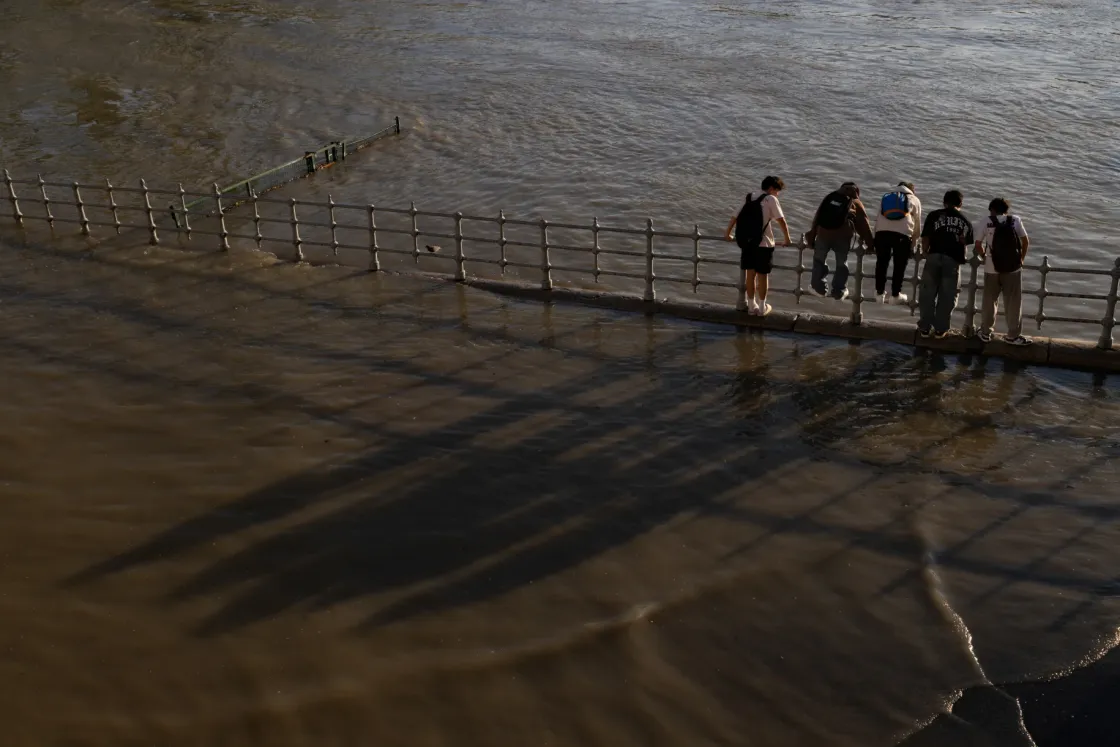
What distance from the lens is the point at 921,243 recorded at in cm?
1209

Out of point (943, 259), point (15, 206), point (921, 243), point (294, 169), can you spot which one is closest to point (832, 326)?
point (921, 243)

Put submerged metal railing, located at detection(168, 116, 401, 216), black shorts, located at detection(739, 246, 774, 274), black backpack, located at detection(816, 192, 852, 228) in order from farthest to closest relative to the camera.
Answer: submerged metal railing, located at detection(168, 116, 401, 216)
black shorts, located at detection(739, 246, 774, 274)
black backpack, located at detection(816, 192, 852, 228)

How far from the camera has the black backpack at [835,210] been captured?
1202 centimetres

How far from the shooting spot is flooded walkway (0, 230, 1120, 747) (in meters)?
7.31

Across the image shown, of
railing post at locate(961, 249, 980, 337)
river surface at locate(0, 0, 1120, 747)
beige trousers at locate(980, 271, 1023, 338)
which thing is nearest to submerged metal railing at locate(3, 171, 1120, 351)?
river surface at locate(0, 0, 1120, 747)

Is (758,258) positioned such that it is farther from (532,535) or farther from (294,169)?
(294,169)

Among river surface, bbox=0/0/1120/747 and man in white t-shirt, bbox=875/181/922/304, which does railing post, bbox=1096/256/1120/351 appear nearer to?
river surface, bbox=0/0/1120/747

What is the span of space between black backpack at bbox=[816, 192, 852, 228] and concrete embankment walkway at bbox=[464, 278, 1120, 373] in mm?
1500

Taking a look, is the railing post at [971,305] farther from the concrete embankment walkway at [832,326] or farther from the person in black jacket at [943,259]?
the person in black jacket at [943,259]

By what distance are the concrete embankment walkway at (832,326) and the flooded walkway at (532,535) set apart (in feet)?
0.92

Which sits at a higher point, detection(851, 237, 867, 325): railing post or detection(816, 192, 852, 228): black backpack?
detection(816, 192, 852, 228): black backpack

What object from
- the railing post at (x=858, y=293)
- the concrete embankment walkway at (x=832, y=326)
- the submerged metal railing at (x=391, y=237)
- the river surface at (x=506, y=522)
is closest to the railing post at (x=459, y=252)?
the submerged metal railing at (x=391, y=237)

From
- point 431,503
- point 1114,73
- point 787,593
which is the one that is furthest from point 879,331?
point 1114,73

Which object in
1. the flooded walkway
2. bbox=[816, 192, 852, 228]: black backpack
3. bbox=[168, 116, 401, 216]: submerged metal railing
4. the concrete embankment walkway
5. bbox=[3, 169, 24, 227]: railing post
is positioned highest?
bbox=[816, 192, 852, 228]: black backpack
